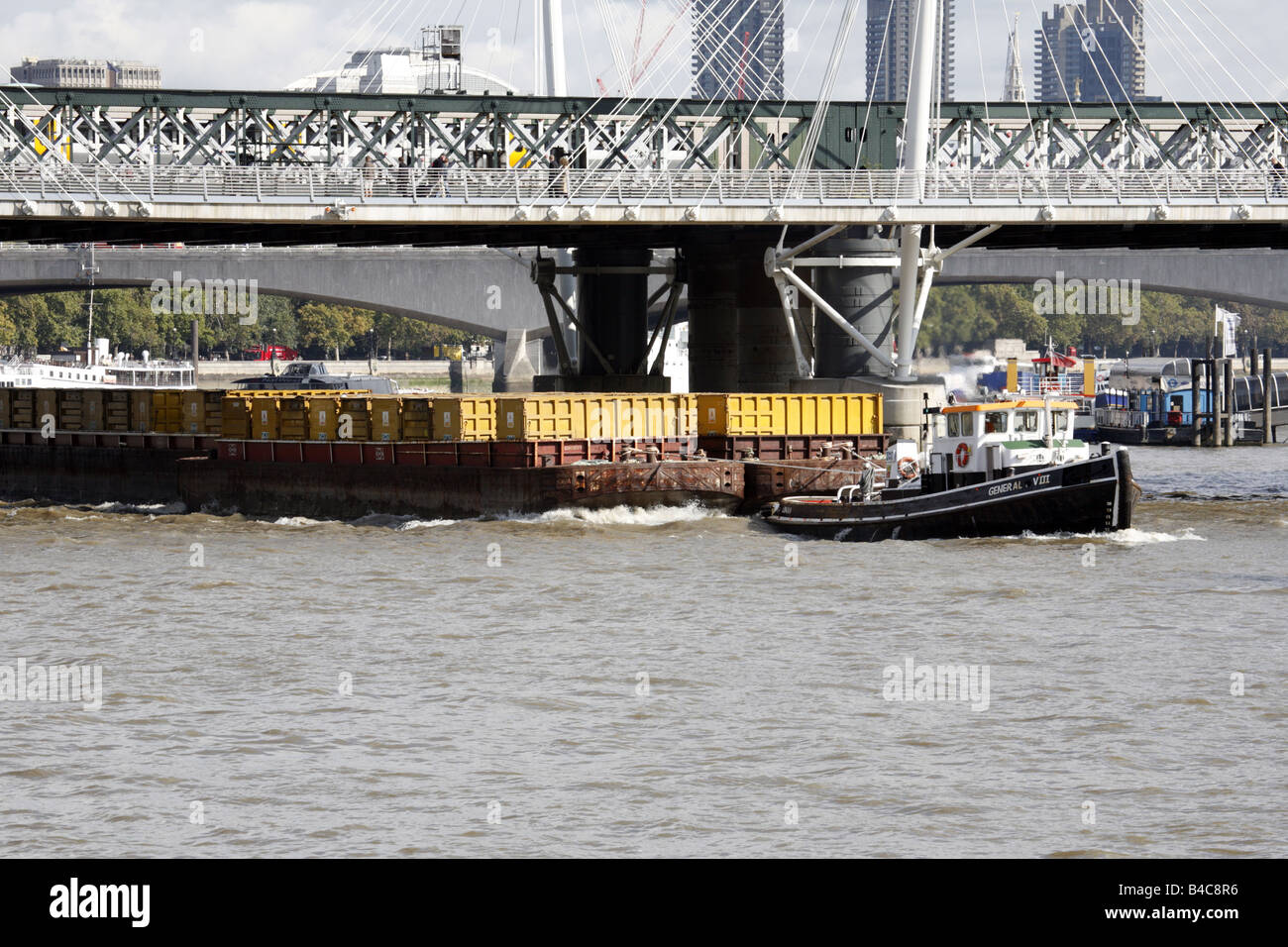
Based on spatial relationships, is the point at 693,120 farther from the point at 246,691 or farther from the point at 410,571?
the point at 246,691

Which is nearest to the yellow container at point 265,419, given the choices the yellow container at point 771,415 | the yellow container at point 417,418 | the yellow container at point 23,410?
the yellow container at point 417,418

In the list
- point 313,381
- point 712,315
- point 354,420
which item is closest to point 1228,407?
point 712,315

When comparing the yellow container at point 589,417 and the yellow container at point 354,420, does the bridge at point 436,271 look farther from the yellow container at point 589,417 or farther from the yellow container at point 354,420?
the yellow container at point 589,417

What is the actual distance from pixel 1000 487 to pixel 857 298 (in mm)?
25851

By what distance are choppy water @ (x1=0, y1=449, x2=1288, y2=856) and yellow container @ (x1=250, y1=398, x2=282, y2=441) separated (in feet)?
46.7

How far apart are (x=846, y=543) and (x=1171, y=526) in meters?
10.8

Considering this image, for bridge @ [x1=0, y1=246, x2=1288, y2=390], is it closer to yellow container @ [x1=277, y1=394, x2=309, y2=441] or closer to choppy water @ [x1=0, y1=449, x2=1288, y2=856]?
yellow container @ [x1=277, y1=394, x2=309, y2=441]

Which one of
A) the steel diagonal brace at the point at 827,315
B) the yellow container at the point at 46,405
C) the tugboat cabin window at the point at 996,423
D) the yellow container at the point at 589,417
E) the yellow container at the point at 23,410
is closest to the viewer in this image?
the tugboat cabin window at the point at 996,423

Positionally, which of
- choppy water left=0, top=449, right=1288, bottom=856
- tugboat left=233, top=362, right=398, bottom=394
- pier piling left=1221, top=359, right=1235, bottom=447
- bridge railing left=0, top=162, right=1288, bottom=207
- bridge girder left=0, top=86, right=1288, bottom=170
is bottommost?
choppy water left=0, top=449, right=1288, bottom=856

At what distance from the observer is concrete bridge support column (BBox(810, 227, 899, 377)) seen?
72.2m

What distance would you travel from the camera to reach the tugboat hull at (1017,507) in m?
47.1

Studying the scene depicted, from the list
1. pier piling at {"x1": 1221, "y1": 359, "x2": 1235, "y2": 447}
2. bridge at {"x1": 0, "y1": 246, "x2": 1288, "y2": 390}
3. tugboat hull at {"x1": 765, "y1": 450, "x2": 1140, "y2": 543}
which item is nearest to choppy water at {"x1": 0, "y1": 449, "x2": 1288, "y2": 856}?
tugboat hull at {"x1": 765, "y1": 450, "x2": 1140, "y2": 543}

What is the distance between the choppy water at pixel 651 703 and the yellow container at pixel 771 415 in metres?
10.6

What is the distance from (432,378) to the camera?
188m
